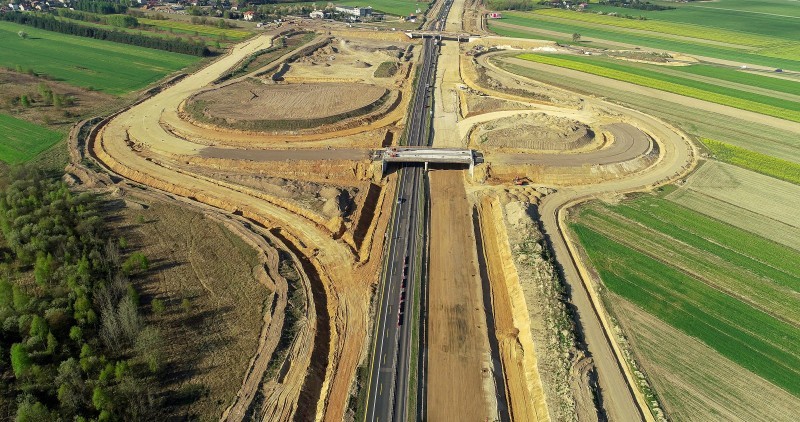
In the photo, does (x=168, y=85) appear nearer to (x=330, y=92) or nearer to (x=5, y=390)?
(x=330, y=92)

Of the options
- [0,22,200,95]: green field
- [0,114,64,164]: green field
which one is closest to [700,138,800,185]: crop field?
[0,114,64,164]: green field

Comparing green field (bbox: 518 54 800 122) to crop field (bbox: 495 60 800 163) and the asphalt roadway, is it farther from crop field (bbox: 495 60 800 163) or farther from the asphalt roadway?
the asphalt roadway

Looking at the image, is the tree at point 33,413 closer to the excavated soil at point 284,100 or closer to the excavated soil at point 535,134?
the excavated soil at point 284,100

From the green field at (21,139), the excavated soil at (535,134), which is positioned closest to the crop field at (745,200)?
the excavated soil at (535,134)

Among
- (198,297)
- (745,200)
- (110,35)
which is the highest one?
(110,35)

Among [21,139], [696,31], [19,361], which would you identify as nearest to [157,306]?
[19,361]

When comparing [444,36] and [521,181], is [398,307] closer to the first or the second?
[521,181]
